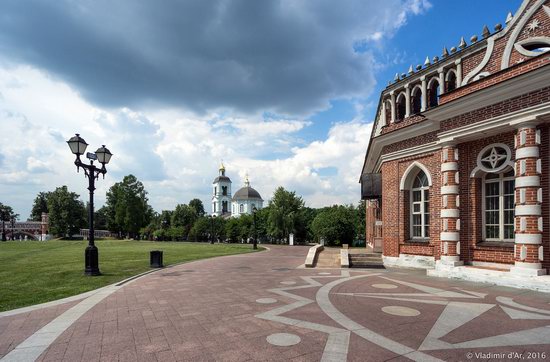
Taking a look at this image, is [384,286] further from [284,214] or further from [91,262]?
[284,214]

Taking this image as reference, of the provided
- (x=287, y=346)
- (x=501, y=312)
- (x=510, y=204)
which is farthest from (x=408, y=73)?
(x=287, y=346)

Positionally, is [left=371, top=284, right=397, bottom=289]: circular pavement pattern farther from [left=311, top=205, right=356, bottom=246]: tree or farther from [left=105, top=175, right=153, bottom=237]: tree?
[left=105, top=175, right=153, bottom=237]: tree

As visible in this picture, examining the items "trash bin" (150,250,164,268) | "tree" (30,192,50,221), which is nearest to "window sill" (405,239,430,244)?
"trash bin" (150,250,164,268)

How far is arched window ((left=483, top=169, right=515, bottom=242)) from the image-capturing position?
1113 cm

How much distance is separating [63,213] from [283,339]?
90.8 m

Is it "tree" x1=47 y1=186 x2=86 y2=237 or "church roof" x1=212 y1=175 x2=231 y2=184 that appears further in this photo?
"church roof" x1=212 y1=175 x2=231 y2=184

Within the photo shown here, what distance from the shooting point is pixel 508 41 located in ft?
37.6

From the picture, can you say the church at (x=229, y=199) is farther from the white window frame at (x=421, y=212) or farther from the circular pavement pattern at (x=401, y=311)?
the circular pavement pattern at (x=401, y=311)

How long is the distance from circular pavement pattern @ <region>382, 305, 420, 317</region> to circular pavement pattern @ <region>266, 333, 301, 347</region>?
2.61 meters

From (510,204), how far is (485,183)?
1.08 metres

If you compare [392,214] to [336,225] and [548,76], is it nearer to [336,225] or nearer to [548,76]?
[548,76]

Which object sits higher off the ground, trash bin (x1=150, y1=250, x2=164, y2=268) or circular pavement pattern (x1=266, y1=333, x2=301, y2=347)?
circular pavement pattern (x1=266, y1=333, x2=301, y2=347)

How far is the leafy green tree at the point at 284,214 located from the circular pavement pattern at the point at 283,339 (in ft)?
159

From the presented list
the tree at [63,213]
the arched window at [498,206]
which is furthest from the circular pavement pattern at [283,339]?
the tree at [63,213]
